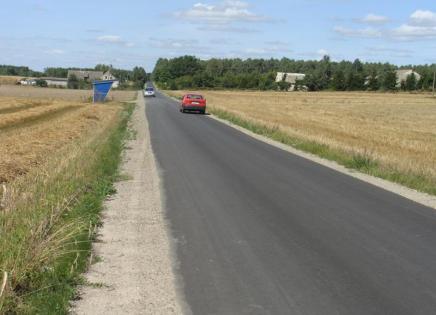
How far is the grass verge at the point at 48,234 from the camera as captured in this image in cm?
515

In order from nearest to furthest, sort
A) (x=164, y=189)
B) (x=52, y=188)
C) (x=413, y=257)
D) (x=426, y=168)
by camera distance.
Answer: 1. (x=413, y=257)
2. (x=52, y=188)
3. (x=164, y=189)
4. (x=426, y=168)

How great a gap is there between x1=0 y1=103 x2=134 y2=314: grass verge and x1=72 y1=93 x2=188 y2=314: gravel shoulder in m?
0.18

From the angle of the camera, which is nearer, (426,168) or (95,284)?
(95,284)

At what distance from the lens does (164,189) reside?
38.0 ft

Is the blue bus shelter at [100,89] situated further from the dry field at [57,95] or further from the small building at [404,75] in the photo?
the small building at [404,75]

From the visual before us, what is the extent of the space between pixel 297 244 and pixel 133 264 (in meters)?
2.18

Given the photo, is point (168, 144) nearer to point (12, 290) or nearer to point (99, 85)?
point (12, 290)

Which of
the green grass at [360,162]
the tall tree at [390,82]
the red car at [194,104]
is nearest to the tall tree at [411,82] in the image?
the tall tree at [390,82]

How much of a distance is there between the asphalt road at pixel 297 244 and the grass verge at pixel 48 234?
1.20m

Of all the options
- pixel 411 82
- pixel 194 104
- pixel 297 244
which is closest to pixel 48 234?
pixel 297 244

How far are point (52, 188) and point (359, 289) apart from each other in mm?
6341

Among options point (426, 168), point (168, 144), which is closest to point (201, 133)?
point (168, 144)

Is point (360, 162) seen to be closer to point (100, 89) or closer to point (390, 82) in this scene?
point (100, 89)

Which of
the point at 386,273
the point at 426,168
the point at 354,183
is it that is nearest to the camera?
the point at 386,273
